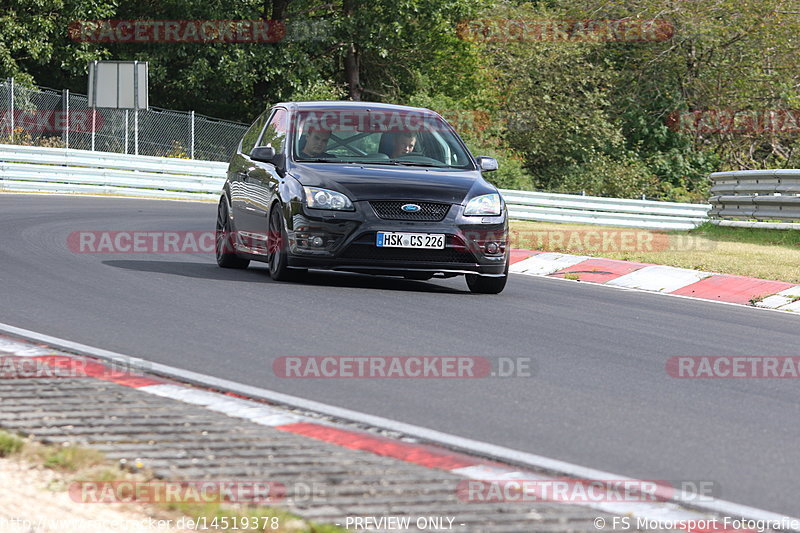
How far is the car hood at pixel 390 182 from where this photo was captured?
10828mm

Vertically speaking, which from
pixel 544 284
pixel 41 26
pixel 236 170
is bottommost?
pixel 544 284

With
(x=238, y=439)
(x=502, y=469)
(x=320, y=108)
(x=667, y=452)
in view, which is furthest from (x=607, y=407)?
(x=320, y=108)

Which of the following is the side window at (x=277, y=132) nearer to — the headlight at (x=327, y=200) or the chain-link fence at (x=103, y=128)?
the headlight at (x=327, y=200)

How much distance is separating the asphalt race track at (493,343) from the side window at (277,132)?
→ 127cm

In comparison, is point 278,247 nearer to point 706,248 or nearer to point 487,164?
point 487,164

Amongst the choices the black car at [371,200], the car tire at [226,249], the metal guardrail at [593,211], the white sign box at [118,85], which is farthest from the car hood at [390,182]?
the white sign box at [118,85]

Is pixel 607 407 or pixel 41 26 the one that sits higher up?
pixel 41 26

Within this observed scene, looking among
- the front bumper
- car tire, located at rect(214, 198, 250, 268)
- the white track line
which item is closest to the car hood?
the front bumper

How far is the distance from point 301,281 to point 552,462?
255 inches

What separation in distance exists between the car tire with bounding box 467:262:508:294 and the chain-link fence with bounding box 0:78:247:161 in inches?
836

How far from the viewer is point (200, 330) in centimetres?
838

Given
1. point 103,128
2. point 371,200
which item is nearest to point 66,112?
point 103,128

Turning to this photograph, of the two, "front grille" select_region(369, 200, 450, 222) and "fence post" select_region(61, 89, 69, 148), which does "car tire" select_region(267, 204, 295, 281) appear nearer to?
"front grille" select_region(369, 200, 450, 222)

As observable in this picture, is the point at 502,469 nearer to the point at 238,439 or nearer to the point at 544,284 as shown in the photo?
the point at 238,439
